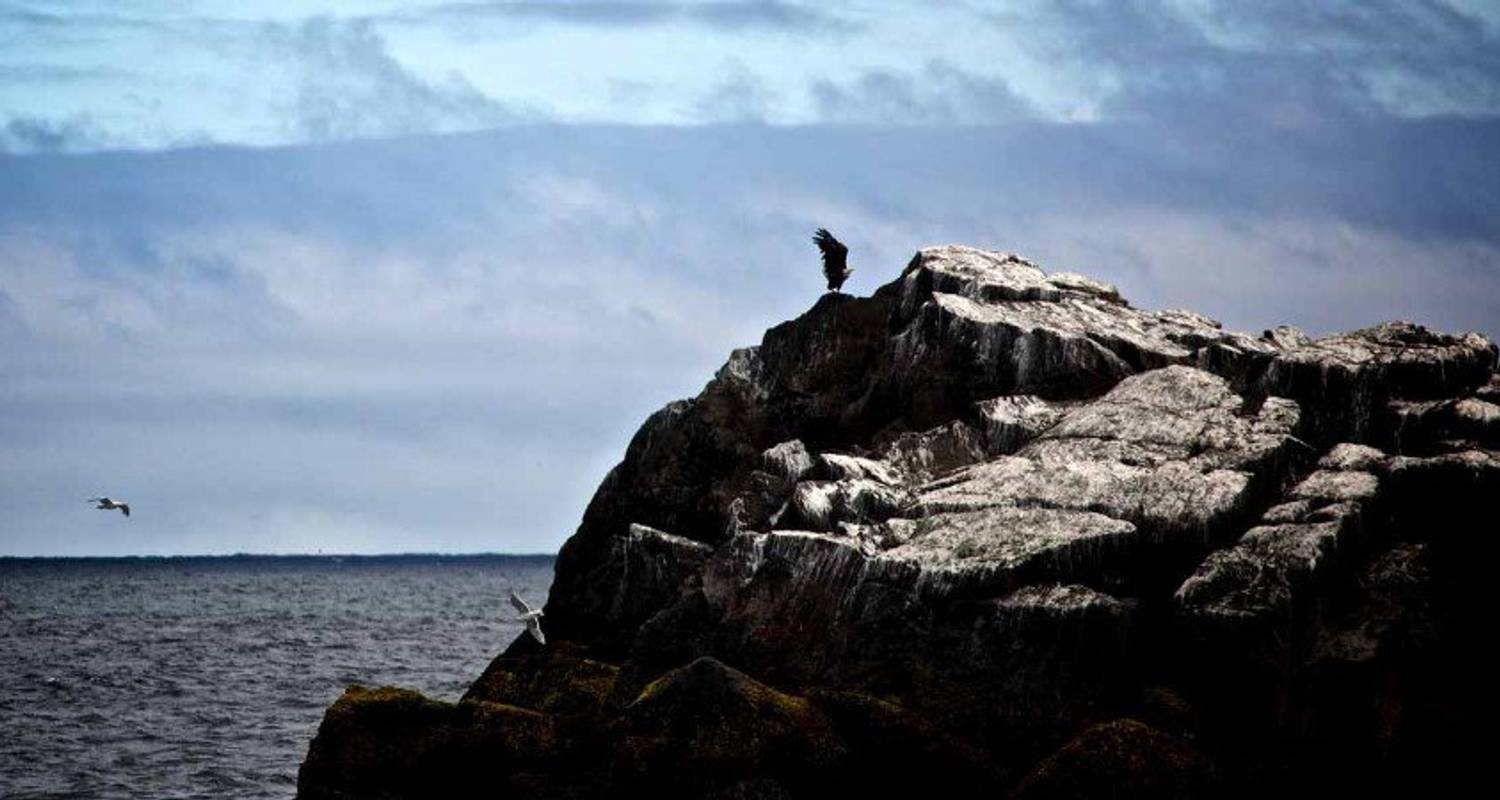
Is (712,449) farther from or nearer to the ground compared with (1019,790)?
farther from the ground

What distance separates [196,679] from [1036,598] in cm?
3530

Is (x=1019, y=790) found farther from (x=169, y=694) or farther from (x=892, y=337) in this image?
(x=169, y=694)

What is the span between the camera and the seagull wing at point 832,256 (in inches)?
1366

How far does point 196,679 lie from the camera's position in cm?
5172

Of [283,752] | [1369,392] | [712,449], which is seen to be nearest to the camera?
[1369,392]

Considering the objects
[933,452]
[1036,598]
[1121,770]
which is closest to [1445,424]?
[933,452]

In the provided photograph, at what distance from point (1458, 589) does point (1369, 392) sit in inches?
221

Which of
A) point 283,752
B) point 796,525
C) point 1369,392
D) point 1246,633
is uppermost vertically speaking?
point 1369,392

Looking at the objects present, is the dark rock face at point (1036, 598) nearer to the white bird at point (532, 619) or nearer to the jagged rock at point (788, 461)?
the jagged rock at point (788, 461)

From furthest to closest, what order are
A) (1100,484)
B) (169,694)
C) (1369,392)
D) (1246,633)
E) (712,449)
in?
(169,694), (712,449), (1369,392), (1100,484), (1246,633)

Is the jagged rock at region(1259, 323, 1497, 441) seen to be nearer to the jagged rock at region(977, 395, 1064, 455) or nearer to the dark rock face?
the dark rock face

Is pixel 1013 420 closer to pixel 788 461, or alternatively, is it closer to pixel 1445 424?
pixel 788 461

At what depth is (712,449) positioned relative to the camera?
32.4 metres

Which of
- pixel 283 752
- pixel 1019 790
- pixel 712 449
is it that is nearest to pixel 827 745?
pixel 1019 790
